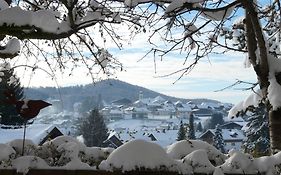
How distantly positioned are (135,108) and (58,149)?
200 ft

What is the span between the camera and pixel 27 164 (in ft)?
12.2

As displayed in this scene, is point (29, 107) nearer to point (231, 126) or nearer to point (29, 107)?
point (29, 107)

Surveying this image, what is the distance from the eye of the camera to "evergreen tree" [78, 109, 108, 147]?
3375 centimetres

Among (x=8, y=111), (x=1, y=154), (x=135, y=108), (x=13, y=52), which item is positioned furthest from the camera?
(x=135, y=108)

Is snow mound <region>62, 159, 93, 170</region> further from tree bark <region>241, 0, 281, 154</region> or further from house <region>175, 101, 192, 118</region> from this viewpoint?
house <region>175, 101, 192, 118</region>

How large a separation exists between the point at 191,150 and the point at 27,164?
65.6 inches

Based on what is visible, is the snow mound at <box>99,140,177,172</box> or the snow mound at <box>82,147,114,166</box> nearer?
the snow mound at <box>99,140,177,172</box>

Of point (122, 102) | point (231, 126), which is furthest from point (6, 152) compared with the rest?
point (122, 102)

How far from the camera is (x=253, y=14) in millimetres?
4324

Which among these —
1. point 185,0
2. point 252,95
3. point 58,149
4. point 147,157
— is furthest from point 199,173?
point 252,95

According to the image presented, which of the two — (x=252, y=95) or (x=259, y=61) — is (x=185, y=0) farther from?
(x=252, y=95)

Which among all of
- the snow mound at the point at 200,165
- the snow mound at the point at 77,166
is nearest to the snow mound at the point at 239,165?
the snow mound at the point at 200,165

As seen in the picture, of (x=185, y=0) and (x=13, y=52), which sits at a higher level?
(x=185, y=0)

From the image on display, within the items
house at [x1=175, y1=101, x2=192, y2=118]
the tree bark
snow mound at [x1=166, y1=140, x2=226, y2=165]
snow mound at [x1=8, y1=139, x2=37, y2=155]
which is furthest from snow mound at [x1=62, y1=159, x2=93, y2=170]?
house at [x1=175, y1=101, x2=192, y2=118]
